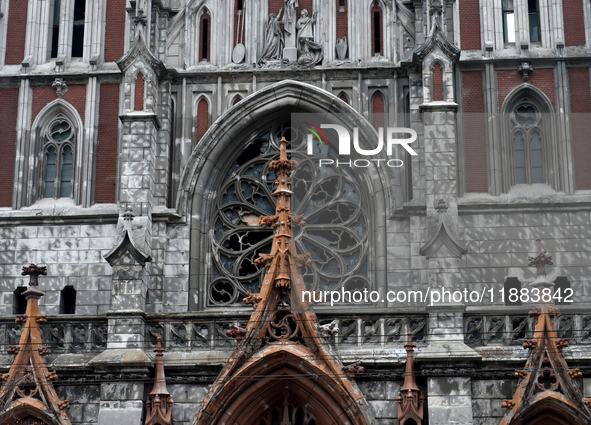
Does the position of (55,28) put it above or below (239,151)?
above

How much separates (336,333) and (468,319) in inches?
106

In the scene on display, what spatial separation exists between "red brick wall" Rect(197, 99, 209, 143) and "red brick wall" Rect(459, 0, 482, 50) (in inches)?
242

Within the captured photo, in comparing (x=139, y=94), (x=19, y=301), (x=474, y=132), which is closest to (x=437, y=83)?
(x=474, y=132)

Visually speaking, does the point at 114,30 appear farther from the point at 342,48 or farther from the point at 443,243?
the point at 443,243

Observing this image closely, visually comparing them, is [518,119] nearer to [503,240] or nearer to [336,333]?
[503,240]

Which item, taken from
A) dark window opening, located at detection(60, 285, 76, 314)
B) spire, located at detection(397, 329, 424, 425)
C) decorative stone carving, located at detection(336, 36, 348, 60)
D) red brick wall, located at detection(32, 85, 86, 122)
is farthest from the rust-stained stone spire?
decorative stone carving, located at detection(336, 36, 348, 60)

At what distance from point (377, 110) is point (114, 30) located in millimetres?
6642

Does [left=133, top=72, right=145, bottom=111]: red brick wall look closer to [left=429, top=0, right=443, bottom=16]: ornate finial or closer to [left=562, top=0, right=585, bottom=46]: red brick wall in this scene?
[left=429, top=0, right=443, bottom=16]: ornate finial

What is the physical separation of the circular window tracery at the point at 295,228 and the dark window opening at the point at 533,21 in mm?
5423

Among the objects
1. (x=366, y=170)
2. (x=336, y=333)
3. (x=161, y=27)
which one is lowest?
(x=336, y=333)

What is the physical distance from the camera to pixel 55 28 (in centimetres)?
2753

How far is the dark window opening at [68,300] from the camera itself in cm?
2497

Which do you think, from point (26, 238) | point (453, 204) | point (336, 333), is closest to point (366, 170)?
point (453, 204)

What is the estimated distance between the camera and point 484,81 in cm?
2602
